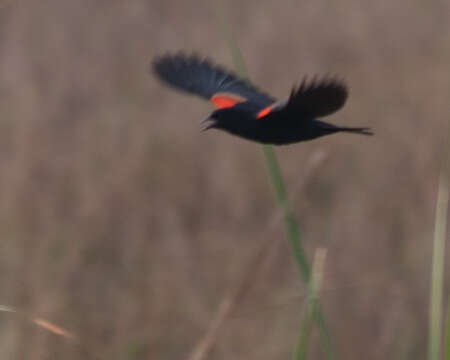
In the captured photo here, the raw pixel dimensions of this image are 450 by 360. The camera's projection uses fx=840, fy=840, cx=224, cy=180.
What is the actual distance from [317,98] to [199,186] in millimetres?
3430

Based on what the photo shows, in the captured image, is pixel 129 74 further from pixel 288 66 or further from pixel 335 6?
pixel 335 6

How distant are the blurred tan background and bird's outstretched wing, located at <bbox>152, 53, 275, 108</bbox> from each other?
1.14 meters

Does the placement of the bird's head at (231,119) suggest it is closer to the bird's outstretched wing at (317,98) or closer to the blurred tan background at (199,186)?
the bird's outstretched wing at (317,98)

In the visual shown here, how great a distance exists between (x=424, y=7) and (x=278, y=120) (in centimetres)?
493

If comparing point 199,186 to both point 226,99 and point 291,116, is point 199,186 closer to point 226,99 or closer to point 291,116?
point 226,99

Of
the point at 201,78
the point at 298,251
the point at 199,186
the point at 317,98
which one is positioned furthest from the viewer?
the point at 199,186

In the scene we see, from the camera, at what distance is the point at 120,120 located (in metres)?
4.53

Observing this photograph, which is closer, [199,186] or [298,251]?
[298,251]

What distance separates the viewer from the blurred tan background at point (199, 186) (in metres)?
3.18

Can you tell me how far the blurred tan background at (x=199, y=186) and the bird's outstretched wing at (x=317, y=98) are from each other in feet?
4.94

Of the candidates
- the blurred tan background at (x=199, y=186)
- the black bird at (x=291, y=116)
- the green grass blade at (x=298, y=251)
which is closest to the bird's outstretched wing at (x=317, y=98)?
the black bird at (x=291, y=116)

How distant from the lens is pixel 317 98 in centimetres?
74

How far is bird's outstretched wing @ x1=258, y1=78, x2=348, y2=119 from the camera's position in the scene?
72 cm

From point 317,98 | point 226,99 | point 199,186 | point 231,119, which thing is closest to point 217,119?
point 231,119
